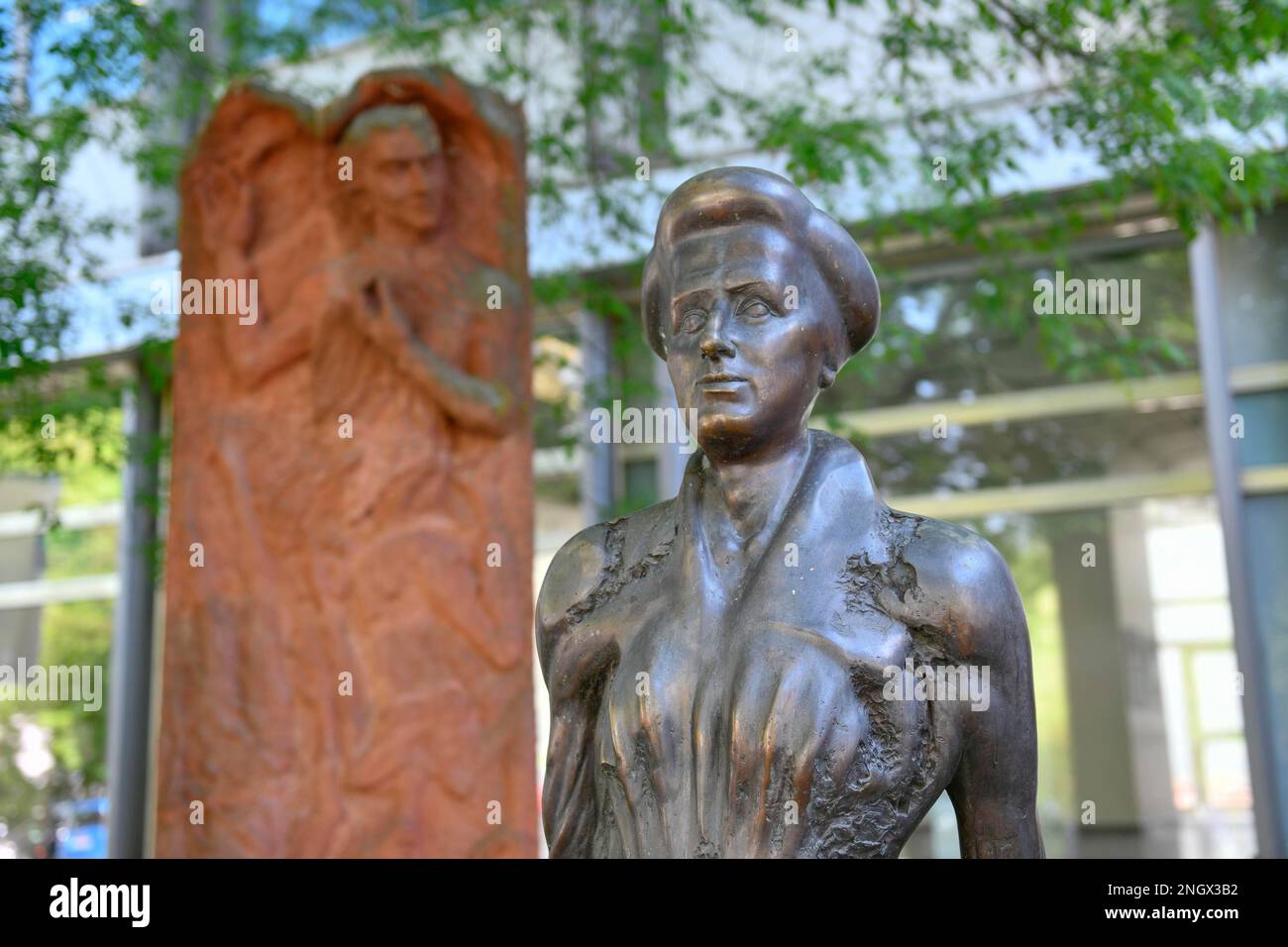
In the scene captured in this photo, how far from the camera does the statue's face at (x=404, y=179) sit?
18.1ft

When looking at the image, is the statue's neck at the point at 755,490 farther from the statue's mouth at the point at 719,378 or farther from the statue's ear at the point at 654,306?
the statue's ear at the point at 654,306

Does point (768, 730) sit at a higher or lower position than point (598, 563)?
lower

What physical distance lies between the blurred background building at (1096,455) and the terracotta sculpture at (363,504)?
38.5 inches

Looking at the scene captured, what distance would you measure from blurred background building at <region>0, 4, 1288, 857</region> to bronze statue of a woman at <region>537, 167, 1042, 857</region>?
4237 mm

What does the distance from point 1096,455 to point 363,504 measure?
3924 millimetres

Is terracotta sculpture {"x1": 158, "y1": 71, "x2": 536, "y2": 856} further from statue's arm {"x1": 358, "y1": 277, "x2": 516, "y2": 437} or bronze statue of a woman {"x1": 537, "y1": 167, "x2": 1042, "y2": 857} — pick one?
bronze statue of a woman {"x1": 537, "y1": 167, "x2": 1042, "y2": 857}

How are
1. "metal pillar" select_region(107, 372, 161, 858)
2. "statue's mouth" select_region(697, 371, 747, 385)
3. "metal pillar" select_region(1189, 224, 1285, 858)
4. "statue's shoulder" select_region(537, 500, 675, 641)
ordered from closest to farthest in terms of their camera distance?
"statue's mouth" select_region(697, 371, 747, 385) < "statue's shoulder" select_region(537, 500, 675, 641) < "metal pillar" select_region(1189, 224, 1285, 858) < "metal pillar" select_region(107, 372, 161, 858)

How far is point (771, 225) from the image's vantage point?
2.06m

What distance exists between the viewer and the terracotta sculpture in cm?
541

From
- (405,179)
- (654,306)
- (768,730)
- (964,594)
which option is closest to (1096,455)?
(405,179)

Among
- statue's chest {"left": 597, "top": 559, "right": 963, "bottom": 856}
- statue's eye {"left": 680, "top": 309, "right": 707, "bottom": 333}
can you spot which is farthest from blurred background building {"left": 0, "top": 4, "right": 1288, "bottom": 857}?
statue's chest {"left": 597, "top": 559, "right": 963, "bottom": 856}

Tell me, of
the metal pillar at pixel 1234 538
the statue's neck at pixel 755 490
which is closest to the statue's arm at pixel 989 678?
the statue's neck at pixel 755 490

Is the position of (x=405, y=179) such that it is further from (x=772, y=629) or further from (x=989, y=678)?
(x=989, y=678)

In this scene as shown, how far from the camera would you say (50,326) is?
5461 millimetres
